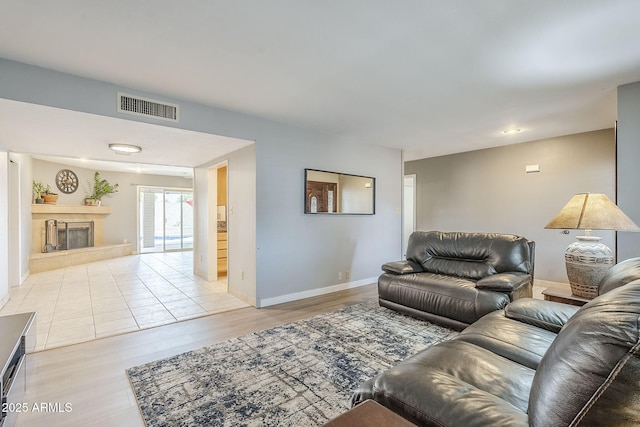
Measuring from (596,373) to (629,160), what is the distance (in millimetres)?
3046

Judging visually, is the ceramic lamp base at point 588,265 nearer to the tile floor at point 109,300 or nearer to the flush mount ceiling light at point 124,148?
the tile floor at point 109,300

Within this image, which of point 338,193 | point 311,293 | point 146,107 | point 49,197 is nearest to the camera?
point 146,107

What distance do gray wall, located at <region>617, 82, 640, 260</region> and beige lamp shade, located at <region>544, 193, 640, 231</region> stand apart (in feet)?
1.61

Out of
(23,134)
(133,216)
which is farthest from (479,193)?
(133,216)

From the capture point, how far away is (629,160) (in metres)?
2.70

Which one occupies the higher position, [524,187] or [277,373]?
[524,187]

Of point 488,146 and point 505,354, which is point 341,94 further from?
point 488,146

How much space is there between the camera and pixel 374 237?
5.12 meters

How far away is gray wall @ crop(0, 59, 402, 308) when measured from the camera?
2521 millimetres

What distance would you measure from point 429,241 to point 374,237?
1368 millimetres

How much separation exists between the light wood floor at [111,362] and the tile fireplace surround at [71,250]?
15.9 feet

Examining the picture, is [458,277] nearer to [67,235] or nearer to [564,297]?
[564,297]

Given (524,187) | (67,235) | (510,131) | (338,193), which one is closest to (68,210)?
(67,235)

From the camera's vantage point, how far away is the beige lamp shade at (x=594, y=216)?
2.27m
